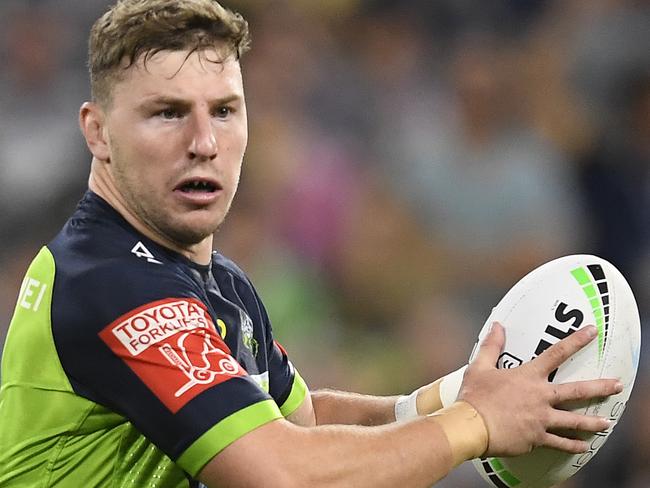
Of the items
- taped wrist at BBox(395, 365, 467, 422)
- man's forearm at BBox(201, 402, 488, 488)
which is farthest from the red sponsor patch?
taped wrist at BBox(395, 365, 467, 422)

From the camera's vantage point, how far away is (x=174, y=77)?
2.97 metres

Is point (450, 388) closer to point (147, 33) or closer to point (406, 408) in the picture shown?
point (406, 408)

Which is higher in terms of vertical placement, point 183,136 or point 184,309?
point 183,136

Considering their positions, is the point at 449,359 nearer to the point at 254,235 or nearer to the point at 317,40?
the point at 254,235

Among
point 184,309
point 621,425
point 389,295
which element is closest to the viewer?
point 184,309

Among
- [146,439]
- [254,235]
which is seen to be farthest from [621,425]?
[146,439]

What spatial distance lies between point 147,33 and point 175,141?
0.28 metres

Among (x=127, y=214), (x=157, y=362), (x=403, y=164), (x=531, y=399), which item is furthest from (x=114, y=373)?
(x=403, y=164)

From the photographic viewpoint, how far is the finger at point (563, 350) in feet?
9.31

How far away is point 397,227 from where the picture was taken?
6.57 meters

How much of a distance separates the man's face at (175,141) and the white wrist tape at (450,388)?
85 centimetres

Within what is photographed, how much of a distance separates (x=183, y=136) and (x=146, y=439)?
74cm

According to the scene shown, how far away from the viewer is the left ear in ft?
10.2

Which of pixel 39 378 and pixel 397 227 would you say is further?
pixel 397 227
